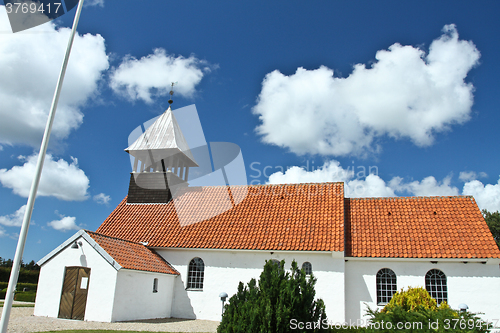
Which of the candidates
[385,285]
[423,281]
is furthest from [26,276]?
[423,281]

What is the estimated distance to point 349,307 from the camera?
14016 millimetres

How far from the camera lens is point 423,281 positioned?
13.8 m

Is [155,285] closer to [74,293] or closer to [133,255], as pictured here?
[133,255]

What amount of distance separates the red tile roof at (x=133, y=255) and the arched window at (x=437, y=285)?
1046cm

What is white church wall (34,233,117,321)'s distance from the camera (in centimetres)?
1274

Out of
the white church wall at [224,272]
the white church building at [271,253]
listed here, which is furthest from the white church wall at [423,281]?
the white church wall at [224,272]

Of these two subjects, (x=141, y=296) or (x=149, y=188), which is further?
(x=149, y=188)

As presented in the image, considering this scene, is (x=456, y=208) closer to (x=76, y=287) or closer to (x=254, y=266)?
(x=254, y=266)

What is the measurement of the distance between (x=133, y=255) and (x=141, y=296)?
166 cm

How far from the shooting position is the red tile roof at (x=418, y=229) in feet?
45.9

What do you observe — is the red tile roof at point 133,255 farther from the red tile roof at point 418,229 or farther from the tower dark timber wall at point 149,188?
the red tile roof at point 418,229

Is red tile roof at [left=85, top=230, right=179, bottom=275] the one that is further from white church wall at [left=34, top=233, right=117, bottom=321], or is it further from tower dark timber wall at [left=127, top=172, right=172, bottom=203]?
tower dark timber wall at [left=127, top=172, right=172, bottom=203]

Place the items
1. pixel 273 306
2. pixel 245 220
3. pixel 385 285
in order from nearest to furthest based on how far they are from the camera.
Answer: pixel 273 306, pixel 385 285, pixel 245 220

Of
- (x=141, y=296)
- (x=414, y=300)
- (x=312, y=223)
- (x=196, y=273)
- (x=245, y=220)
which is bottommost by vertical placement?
(x=141, y=296)
